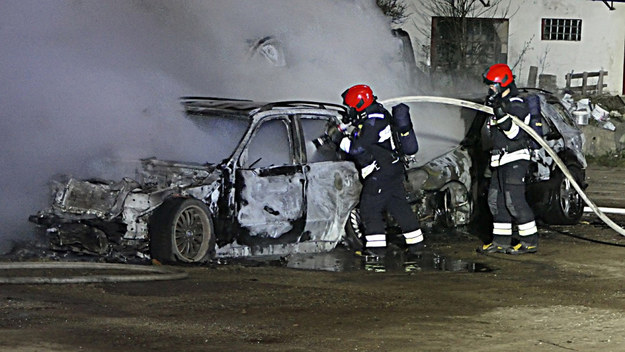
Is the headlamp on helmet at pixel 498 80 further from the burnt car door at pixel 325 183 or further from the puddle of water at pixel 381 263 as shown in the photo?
the puddle of water at pixel 381 263

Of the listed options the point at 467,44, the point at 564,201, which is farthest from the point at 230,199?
the point at 467,44

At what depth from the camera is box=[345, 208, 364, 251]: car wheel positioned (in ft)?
38.1

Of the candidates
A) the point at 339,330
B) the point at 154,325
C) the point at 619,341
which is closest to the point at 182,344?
the point at 154,325

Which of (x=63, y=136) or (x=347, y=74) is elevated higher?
(x=347, y=74)

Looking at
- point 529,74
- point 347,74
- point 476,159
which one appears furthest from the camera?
point 529,74

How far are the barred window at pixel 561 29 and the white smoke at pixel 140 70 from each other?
17.0 metres

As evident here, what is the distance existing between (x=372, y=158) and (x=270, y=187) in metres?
1.22

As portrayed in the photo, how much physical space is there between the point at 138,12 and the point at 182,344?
8.51 metres

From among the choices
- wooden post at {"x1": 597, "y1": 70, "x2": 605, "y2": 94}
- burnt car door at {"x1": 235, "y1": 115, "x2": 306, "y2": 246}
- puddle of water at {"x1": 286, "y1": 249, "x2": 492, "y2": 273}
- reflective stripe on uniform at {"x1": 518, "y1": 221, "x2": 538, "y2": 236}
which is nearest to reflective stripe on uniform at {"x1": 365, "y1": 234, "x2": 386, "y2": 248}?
puddle of water at {"x1": 286, "y1": 249, "x2": 492, "y2": 273}

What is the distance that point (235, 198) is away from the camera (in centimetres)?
1020

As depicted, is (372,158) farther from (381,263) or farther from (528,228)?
(528,228)

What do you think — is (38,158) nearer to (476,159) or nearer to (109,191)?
(109,191)

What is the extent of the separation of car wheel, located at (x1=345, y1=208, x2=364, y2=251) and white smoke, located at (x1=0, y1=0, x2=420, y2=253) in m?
1.93

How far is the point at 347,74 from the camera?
16359 mm
